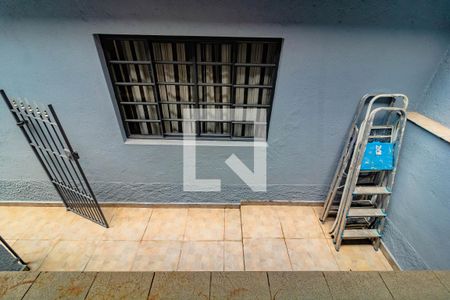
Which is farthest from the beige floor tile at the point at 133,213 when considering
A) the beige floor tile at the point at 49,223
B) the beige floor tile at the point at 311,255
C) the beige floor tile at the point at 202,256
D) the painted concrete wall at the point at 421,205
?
the painted concrete wall at the point at 421,205

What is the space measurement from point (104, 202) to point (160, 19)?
7.60 ft

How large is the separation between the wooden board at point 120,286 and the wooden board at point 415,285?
1051 millimetres

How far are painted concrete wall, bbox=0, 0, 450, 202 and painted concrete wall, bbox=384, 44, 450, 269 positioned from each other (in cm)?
17

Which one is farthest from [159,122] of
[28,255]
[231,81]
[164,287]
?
[28,255]

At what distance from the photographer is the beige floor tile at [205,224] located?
8.27 ft

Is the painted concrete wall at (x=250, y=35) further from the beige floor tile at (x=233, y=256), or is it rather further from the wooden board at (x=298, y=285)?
the wooden board at (x=298, y=285)

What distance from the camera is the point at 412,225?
2.06m

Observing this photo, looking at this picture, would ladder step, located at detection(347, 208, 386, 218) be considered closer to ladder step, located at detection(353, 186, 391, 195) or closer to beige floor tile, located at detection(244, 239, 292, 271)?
ladder step, located at detection(353, 186, 391, 195)

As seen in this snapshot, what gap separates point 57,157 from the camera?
2463 millimetres

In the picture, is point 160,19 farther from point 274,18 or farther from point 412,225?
point 412,225

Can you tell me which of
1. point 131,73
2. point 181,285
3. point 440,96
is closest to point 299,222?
point 440,96

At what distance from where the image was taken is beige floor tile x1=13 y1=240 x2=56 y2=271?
2.27 metres

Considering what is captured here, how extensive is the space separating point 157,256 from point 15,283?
1.53 meters

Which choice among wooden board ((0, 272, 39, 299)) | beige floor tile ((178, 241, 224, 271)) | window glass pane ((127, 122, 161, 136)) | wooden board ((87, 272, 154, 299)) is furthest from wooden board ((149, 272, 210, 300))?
window glass pane ((127, 122, 161, 136))
